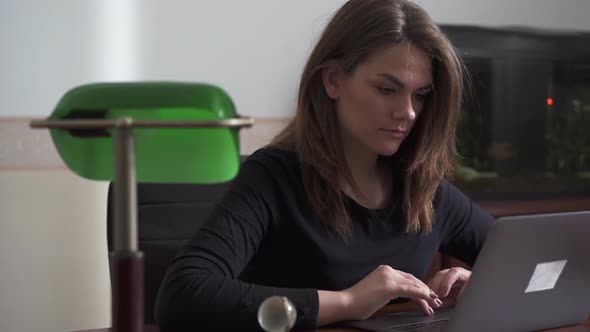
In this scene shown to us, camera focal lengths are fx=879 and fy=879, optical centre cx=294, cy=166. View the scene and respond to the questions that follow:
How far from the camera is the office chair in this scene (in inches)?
28.9

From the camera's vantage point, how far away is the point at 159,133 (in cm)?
82

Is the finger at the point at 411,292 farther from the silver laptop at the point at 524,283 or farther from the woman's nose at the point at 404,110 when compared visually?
the woman's nose at the point at 404,110

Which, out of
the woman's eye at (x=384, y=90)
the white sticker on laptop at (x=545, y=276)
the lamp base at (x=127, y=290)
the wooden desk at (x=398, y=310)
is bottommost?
the wooden desk at (x=398, y=310)

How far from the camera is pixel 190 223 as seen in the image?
1.78m

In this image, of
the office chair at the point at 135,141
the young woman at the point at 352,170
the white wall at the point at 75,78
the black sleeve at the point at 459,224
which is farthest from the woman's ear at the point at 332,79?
the white wall at the point at 75,78

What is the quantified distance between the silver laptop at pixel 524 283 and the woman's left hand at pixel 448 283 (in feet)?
0.46

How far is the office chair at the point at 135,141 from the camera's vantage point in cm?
73

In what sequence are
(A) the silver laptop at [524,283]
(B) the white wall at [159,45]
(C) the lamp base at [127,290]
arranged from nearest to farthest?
(C) the lamp base at [127,290], (A) the silver laptop at [524,283], (B) the white wall at [159,45]

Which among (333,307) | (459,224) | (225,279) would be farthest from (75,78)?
(333,307)

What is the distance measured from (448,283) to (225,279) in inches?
15.3

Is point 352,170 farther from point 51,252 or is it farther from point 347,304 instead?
point 51,252

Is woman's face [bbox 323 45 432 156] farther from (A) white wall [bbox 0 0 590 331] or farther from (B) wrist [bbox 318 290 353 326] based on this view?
(A) white wall [bbox 0 0 590 331]

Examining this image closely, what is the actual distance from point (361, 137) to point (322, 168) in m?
0.09

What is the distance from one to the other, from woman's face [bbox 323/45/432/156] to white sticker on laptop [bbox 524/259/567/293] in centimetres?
40
